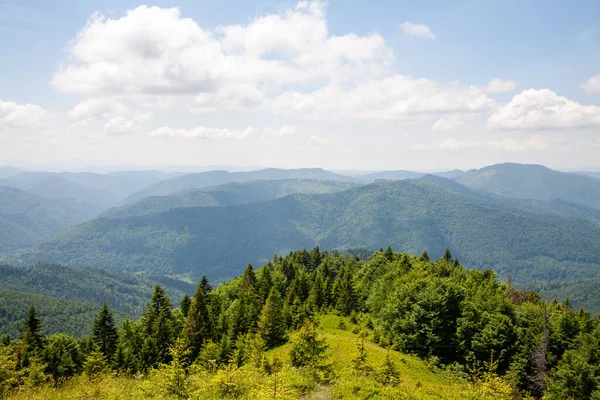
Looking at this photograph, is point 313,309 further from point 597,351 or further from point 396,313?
point 597,351

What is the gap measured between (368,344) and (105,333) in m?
41.9

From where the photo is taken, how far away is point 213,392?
18094mm

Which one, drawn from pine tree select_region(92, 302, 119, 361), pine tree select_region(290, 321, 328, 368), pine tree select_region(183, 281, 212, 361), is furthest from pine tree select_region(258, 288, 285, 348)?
pine tree select_region(92, 302, 119, 361)

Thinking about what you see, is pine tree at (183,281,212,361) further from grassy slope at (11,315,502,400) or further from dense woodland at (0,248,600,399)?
grassy slope at (11,315,502,400)

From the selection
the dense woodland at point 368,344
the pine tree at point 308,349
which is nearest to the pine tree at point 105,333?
the dense woodland at point 368,344

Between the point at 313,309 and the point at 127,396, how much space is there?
152 ft

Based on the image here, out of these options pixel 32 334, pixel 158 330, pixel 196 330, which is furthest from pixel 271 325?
pixel 32 334

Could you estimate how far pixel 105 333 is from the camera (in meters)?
55.8

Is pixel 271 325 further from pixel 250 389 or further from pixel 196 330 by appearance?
pixel 250 389

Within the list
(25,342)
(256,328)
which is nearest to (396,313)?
(256,328)

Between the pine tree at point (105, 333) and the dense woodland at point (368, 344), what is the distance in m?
0.16

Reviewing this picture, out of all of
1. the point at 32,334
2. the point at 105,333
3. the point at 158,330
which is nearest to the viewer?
the point at 32,334

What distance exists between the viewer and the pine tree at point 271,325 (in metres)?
50.9

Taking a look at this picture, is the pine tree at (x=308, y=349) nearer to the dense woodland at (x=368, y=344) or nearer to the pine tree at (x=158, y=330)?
the dense woodland at (x=368, y=344)
